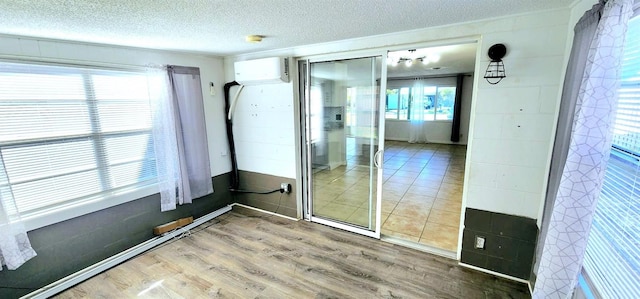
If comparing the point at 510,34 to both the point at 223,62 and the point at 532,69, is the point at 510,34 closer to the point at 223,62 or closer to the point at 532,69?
A: the point at 532,69

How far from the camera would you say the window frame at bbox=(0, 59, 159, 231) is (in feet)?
6.96

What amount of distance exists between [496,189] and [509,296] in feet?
2.74

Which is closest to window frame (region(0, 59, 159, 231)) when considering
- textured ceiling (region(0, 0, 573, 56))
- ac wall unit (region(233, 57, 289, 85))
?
textured ceiling (region(0, 0, 573, 56))

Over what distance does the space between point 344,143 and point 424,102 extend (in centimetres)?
663

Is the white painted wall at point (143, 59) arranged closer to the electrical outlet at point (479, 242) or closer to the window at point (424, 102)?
the electrical outlet at point (479, 242)

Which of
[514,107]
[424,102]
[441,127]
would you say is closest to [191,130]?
[514,107]

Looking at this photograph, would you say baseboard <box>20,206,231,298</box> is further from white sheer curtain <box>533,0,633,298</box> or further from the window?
the window

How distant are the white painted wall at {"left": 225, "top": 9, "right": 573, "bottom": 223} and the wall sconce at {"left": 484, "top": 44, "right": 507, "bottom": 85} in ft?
0.12

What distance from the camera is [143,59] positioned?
2740mm

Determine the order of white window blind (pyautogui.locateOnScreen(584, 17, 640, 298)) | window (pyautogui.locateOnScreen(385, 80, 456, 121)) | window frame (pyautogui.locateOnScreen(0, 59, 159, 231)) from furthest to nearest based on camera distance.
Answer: window (pyautogui.locateOnScreen(385, 80, 456, 121)), window frame (pyautogui.locateOnScreen(0, 59, 159, 231)), white window blind (pyautogui.locateOnScreen(584, 17, 640, 298))

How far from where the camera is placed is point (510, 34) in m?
1.94

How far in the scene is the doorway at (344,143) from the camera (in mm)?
2779

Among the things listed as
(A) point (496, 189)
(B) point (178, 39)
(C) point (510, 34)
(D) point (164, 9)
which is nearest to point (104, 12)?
(D) point (164, 9)

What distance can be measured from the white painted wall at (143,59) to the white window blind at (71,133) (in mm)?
91
